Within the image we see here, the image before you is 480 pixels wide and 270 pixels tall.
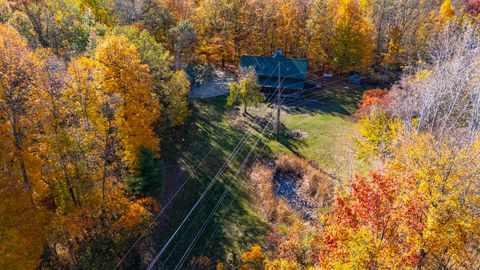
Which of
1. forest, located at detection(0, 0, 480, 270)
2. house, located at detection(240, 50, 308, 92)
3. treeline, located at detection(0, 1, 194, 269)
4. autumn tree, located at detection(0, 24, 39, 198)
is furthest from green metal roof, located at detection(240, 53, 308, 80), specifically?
autumn tree, located at detection(0, 24, 39, 198)

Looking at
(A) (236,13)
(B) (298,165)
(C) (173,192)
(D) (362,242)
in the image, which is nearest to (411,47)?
(A) (236,13)

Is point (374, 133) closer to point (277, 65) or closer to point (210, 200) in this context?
point (210, 200)

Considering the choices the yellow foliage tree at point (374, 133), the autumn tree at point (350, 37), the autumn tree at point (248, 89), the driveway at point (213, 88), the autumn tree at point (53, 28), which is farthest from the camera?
the autumn tree at point (350, 37)

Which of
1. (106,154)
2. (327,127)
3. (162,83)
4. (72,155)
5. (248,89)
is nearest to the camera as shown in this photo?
(72,155)

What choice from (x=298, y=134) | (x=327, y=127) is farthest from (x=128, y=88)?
(x=327, y=127)

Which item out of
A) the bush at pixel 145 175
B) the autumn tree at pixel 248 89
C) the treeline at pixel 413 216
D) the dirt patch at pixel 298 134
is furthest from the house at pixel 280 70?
the treeline at pixel 413 216

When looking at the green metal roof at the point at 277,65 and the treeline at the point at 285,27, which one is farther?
the green metal roof at the point at 277,65

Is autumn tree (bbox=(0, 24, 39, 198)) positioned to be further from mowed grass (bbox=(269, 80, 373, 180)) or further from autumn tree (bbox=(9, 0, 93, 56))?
mowed grass (bbox=(269, 80, 373, 180))

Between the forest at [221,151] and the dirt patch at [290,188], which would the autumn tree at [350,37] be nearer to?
the forest at [221,151]
